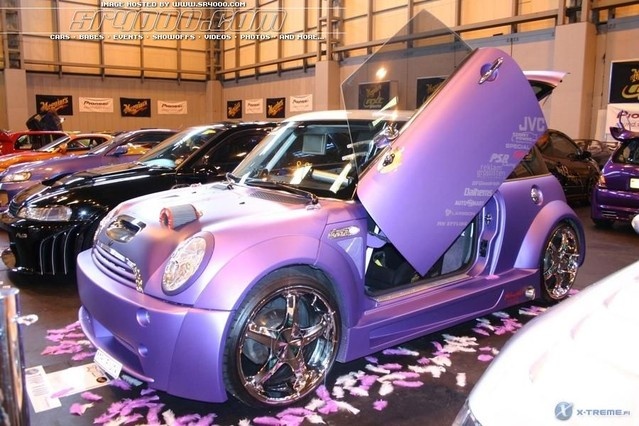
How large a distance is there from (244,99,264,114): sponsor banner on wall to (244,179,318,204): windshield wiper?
21.1 m

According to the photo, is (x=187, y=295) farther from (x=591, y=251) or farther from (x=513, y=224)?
(x=591, y=251)

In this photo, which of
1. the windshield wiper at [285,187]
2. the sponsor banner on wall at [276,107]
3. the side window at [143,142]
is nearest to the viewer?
the windshield wiper at [285,187]

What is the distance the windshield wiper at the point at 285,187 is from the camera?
10.0 feet

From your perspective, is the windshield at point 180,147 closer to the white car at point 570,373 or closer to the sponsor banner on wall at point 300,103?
the white car at point 570,373

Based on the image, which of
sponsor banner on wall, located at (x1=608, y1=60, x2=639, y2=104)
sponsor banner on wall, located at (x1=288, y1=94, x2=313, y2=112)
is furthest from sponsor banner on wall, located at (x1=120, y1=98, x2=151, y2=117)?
sponsor banner on wall, located at (x1=608, y1=60, x2=639, y2=104)

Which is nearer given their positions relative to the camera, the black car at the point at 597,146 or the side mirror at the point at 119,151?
the side mirror at the point at 119,151

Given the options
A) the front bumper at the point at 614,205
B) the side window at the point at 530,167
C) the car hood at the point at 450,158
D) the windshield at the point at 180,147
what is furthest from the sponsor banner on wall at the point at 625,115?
the car hood at the point at 450,158

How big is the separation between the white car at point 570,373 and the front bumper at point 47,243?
3980mm

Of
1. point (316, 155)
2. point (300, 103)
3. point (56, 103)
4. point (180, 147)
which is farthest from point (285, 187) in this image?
point (56, 103)

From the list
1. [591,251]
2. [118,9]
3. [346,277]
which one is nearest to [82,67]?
[118,9]

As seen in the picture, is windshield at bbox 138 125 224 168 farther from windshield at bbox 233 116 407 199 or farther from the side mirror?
windshield at bbox 233 116 407 199

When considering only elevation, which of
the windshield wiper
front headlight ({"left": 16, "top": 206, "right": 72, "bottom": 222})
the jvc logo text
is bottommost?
front headlight ({"left": 16, "top": 206, "right": 72, "bottom": 222})

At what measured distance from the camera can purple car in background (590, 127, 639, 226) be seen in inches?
292

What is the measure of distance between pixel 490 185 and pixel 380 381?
51.1 inches
